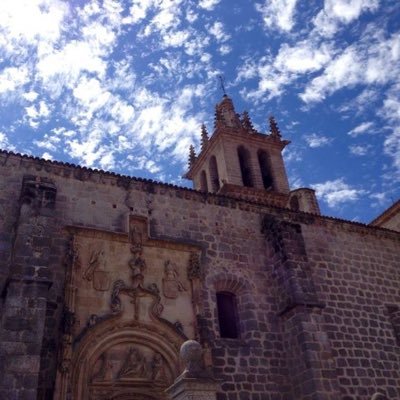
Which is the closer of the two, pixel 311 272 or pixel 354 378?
pixel 354 378

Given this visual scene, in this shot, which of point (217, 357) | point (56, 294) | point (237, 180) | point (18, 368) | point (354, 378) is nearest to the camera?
point (18, 368)

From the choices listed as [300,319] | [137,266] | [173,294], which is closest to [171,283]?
[173,294]

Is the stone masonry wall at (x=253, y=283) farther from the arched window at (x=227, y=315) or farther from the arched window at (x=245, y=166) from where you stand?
the arched window at (x=245, y=166)

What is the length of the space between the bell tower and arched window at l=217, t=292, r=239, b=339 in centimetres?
967

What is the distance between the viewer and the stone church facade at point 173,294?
8.85 m

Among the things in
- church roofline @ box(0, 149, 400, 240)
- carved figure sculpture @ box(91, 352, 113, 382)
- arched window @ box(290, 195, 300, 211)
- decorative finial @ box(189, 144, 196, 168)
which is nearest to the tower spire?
decorative finial @ box(189, 144, 196, 168)

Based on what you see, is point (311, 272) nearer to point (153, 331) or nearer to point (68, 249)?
point (153, 331)

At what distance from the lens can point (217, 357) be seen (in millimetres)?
10422

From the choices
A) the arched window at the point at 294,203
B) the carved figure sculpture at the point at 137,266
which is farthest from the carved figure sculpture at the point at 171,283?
the arched window at the point at 294,203

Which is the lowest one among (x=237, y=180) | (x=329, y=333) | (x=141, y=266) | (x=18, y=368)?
(x=18, y=368)

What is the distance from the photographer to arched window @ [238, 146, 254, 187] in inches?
892

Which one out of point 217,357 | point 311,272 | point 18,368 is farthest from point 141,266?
point 311,272

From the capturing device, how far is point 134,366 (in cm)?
945

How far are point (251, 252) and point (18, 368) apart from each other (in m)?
6.58
